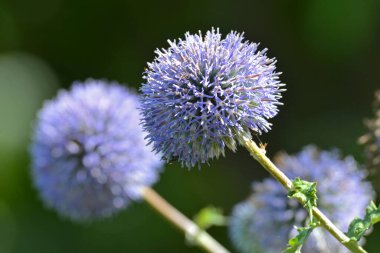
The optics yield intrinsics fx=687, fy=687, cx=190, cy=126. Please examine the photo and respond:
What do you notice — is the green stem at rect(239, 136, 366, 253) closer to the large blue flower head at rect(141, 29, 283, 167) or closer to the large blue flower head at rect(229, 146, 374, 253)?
the large blue flower head at rect(141, 29, 283, 167)

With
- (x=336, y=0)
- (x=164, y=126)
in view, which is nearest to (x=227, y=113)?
(x=164, y=126)

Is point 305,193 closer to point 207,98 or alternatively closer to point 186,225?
point 207,98

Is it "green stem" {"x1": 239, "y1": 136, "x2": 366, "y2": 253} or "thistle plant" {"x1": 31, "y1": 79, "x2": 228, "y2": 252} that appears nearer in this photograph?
"green stem" {"x1": 239, "y1": 136, "x2": 366, "y2": 253}

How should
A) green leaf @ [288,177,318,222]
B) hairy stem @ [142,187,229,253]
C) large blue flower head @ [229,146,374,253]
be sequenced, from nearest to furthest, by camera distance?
green leaf @ [288,177,318,222]
large blue flower head @ [229,146,374,253]
hairy stem @ [142,187,229,253]

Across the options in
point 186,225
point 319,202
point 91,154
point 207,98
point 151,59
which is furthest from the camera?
point 151,59

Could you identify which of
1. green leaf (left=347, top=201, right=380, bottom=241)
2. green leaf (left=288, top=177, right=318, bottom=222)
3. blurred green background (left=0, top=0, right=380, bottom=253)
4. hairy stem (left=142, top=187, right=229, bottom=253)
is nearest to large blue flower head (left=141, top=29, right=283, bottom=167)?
green leaf (left=288, top=177, right=318, bottom=222)

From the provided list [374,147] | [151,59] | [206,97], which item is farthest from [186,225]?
[151,59]

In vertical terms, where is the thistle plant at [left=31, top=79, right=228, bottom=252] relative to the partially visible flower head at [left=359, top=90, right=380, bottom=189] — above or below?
above

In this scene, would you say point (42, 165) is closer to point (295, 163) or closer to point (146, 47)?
point (295, 163)
